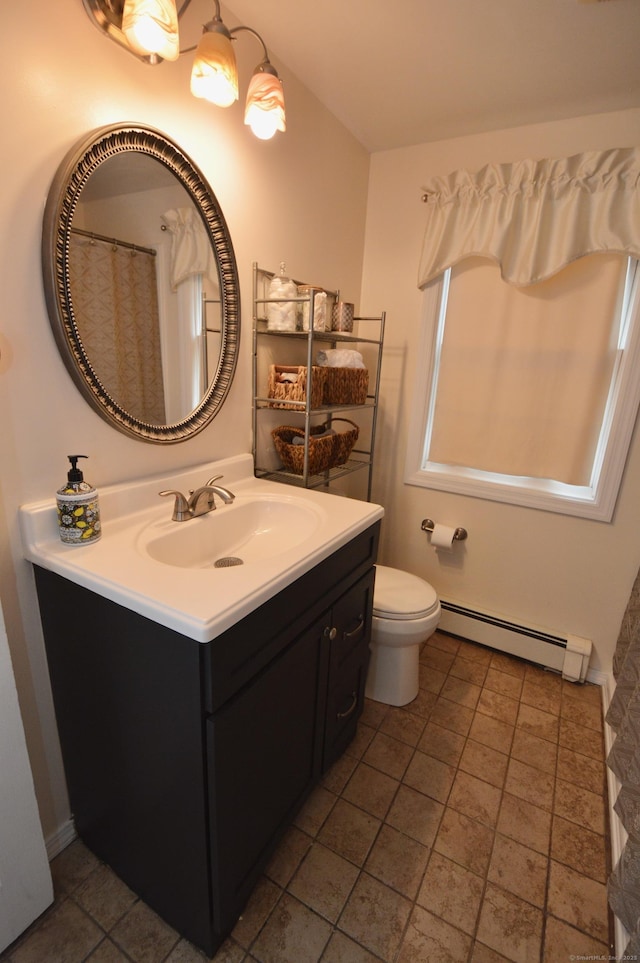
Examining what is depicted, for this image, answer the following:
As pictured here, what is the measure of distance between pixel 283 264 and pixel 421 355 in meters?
0.81

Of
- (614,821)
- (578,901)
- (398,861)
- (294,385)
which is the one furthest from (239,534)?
(614,821)

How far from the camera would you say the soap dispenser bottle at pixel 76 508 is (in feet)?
3.11

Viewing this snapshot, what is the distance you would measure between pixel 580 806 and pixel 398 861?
2.10 ft

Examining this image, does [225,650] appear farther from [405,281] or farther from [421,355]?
[405,281]

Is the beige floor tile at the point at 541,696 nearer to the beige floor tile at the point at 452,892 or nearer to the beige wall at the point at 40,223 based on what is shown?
the beige floor tile at the point at 452,892

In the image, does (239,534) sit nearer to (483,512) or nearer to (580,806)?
(483,512)

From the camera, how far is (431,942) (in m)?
1.03

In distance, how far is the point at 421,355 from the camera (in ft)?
6.75

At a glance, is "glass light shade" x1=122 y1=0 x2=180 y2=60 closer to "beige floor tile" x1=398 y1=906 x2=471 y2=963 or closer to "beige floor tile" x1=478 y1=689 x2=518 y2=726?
"beige floor tile" x1=398 y1=906 x2=471 y2=963

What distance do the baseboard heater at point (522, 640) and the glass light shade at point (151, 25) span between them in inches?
88.1

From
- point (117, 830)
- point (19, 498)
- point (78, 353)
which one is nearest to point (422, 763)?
point (117, 830)

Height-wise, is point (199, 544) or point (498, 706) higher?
point (199, 544)

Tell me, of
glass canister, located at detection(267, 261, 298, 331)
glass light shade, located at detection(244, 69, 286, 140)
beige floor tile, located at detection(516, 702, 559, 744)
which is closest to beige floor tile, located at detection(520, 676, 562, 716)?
beige floor tile, located at detection(516, 702, 559, 744)

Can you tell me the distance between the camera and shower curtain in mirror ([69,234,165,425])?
3.24ft
